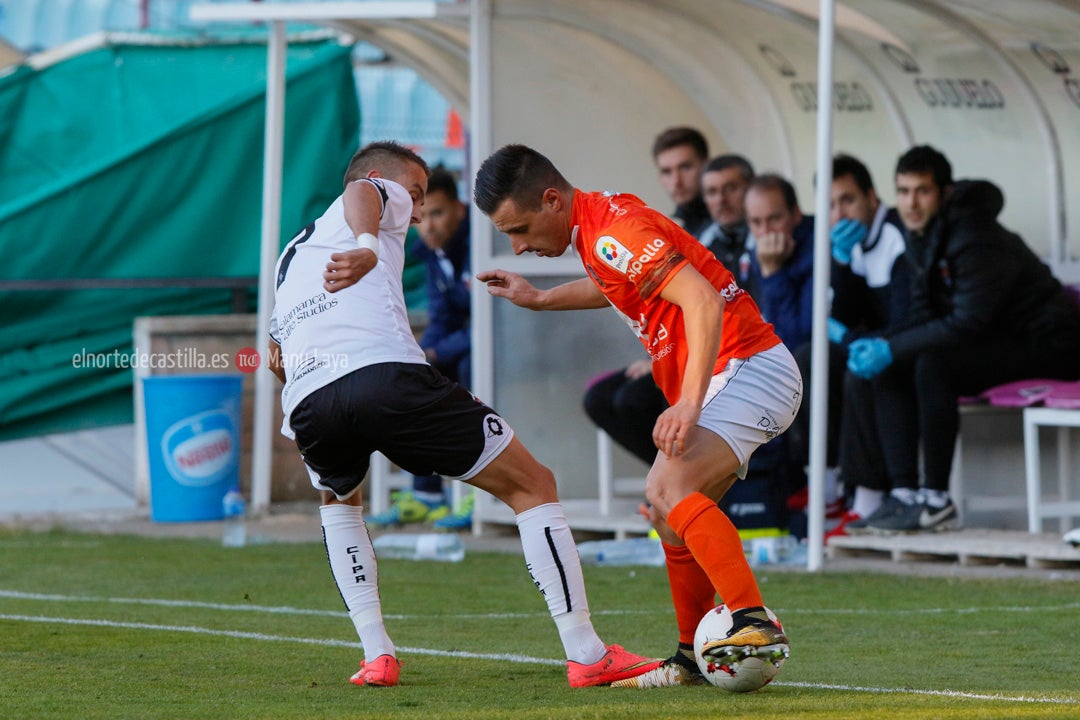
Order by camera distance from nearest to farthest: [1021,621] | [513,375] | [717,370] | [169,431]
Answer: [717,370] < [1021,621] < [513,375] < [169,431]

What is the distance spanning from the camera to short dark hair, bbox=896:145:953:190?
916cm

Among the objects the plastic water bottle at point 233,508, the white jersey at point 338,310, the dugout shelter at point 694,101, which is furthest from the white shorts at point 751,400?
the plastic water bottle at point 233,508

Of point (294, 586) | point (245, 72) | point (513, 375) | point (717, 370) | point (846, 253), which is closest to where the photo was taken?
point (717, 370)

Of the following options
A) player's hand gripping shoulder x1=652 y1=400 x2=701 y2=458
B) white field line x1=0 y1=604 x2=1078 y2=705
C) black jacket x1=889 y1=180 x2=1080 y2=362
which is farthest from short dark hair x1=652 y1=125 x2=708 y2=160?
player's hand gripping shoulder x1=652 y1=400 x2=701 y2=458

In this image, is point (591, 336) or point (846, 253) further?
point (591, 336)

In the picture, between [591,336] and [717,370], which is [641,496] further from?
[717,370]

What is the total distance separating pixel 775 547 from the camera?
9.06 metres

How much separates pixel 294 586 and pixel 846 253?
11.2 ft

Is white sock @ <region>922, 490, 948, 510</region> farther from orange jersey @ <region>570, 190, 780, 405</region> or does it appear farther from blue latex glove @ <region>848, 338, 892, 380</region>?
orange jersey @ <region>570, 190, 780, 405</region>

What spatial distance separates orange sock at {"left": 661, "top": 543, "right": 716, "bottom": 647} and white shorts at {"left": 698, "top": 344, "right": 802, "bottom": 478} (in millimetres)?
310

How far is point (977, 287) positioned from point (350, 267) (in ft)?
15.1

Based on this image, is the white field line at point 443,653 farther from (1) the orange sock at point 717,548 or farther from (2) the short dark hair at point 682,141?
(2) the short dark hair at point 682,141

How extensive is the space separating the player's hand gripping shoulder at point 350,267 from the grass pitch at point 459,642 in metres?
1.18

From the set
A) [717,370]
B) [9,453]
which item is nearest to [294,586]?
[717,370]
